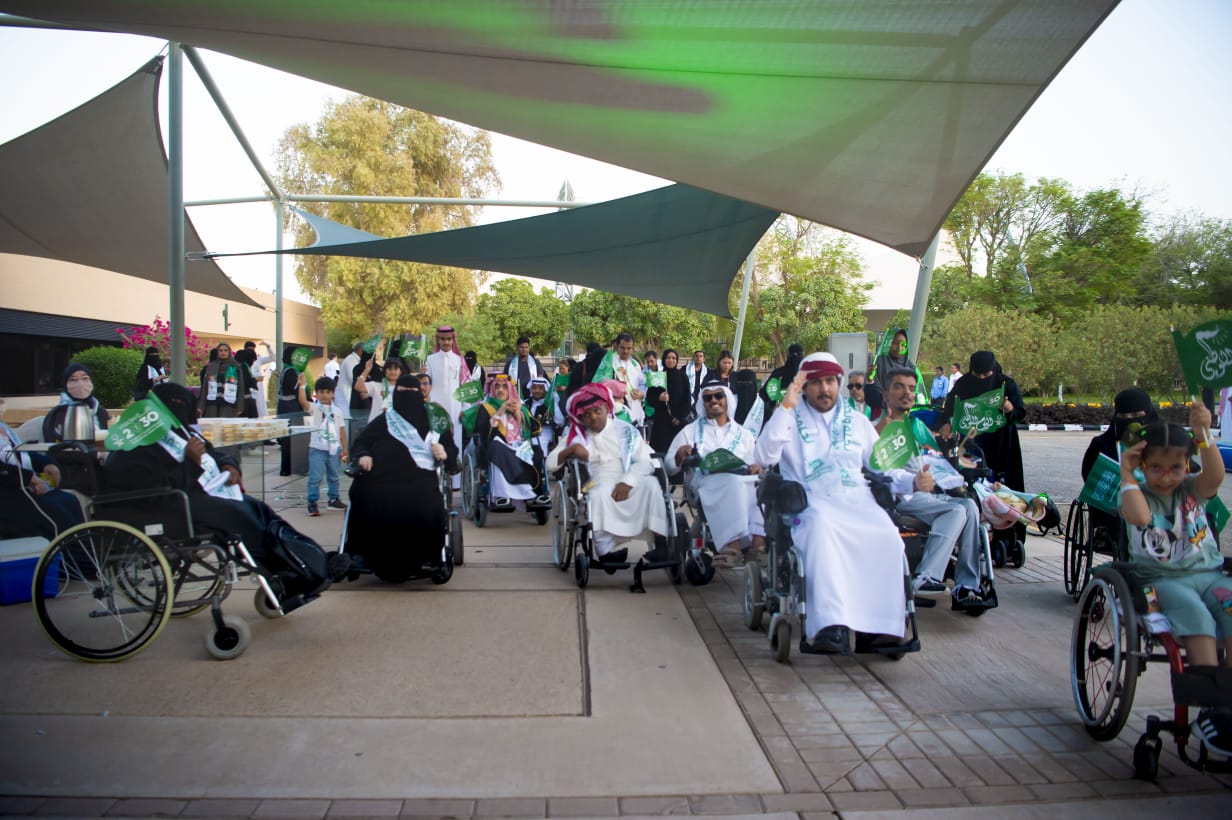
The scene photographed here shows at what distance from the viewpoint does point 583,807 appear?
305 centimetres

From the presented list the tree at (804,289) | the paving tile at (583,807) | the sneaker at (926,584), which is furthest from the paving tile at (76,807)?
the tree at (804,289)

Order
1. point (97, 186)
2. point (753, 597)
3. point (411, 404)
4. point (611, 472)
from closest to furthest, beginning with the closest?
point (753, 597) → point (411, 404) → point (611, 472) → point (97, 186)

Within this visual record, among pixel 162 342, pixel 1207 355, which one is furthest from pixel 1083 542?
pixel 162 342

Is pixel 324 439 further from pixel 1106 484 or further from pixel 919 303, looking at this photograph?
pixel 1106 484

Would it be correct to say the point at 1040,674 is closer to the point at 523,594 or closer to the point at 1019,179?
the point at 523,594

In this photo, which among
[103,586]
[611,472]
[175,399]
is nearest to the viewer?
[103,586]

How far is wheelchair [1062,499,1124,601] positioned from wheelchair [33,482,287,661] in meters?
5.02

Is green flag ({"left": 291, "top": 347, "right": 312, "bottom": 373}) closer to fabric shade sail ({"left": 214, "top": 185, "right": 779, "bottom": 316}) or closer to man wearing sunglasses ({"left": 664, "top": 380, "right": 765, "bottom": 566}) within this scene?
fabric shade sail ({"left": 214, "top": 185, "right": 779, "bottom": 316})

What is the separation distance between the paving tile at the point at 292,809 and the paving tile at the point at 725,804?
4.50 ft

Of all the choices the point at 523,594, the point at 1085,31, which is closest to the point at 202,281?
the point at 523,594

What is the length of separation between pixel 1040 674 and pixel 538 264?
8.76 meters

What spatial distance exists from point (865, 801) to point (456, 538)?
412 cm

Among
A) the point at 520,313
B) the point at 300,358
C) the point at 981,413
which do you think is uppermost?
the point at 520,313

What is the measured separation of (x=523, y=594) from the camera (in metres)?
5.89
